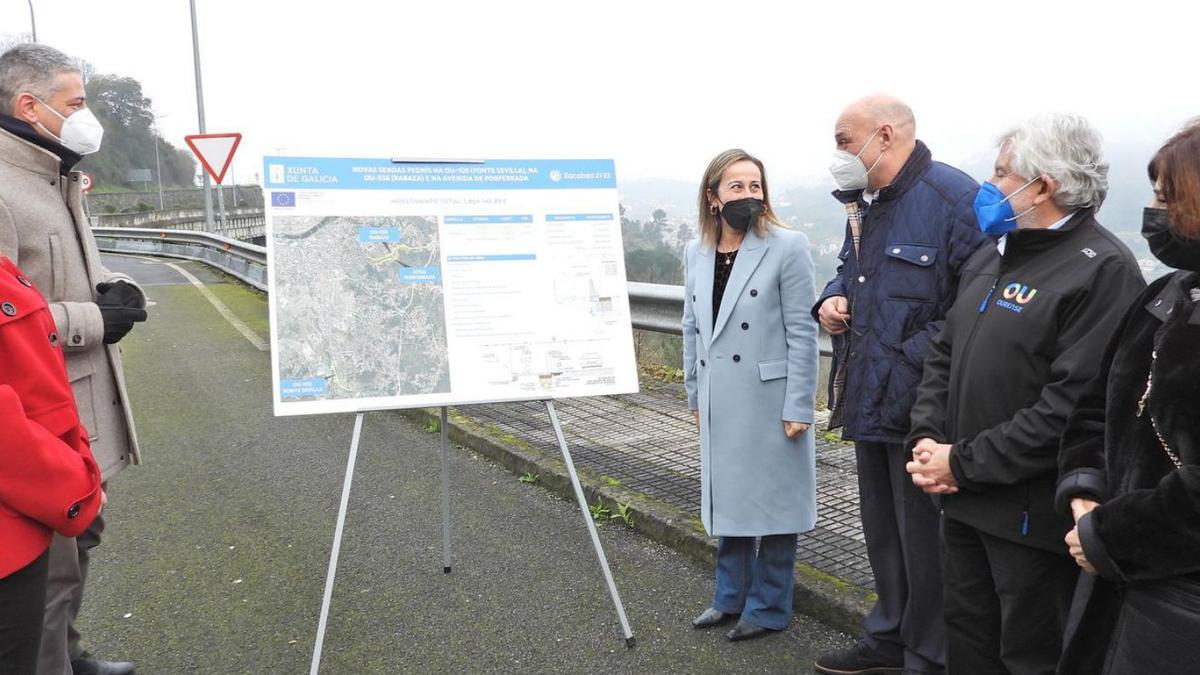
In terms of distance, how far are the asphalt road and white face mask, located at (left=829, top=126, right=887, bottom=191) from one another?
1.78 meters

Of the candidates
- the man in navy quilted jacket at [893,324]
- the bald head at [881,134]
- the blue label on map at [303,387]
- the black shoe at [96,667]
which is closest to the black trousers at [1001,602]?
the man in navy quilted jacket at [893,324]

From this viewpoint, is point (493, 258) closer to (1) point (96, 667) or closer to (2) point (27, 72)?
(2) point (27, 72)

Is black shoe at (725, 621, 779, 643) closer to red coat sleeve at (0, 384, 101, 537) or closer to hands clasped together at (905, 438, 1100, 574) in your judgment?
hands clasped together at (905, 438, 1100, 574)

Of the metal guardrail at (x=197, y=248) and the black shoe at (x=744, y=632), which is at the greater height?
the metal guardrail at (x=197, y=248)

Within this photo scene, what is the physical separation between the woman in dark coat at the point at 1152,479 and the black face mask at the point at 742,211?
5.14ft

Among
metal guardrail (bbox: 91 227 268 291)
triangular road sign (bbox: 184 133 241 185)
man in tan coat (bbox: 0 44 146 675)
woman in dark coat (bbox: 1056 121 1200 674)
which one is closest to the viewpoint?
woman in dark coat (bbox: 1056 121 1200 674)

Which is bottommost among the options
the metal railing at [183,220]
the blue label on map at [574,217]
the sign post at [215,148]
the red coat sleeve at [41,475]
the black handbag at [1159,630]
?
the black handbag at [1159,630]

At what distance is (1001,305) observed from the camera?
2.50m

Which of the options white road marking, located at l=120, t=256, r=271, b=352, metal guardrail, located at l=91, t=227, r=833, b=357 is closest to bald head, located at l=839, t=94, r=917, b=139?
metal guardrail, located at l=91, t=227, r=833, b=357

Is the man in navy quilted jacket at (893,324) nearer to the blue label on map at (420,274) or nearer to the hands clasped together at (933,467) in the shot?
the hands clasped together at (933,467)

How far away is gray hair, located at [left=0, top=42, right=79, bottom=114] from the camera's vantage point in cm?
302

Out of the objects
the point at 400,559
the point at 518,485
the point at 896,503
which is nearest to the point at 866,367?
the point at 896,503

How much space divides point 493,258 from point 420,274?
0.97ft

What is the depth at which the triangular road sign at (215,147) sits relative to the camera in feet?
50.6
